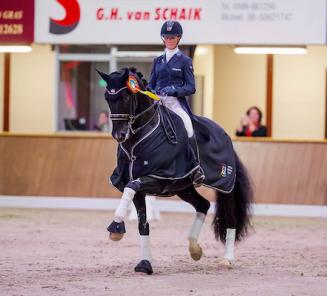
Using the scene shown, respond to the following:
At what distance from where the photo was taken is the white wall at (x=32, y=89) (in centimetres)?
1986

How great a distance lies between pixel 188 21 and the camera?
16.8m

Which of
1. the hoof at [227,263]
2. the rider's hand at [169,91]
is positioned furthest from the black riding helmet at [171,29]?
the hoof at [227,263]

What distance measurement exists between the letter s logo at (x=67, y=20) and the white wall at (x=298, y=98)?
4.45 metres

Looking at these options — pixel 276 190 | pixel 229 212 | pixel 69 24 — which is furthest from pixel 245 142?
pixel 229 212

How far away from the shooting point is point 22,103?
19969mm

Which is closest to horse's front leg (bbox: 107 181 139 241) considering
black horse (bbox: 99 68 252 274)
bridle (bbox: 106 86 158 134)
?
black horse (bbox: 99 68 252 274)

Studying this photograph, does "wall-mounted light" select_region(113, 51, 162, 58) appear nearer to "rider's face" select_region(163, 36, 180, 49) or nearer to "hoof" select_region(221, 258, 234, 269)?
"rider's face" select_region(163, 36, 180, 49)

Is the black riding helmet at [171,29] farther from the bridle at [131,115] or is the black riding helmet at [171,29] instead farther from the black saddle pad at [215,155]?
the black saddle pad at [215,155]

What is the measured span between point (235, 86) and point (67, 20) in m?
4.31

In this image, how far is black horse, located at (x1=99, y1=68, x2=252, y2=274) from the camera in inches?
340

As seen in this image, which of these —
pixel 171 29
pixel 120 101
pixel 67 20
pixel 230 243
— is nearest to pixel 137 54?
pixel 67 20

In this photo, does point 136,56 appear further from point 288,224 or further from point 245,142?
point 288,224

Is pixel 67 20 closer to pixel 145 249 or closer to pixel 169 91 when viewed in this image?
pixel 169 91

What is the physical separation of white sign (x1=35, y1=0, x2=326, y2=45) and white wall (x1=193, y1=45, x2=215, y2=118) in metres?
2.01
